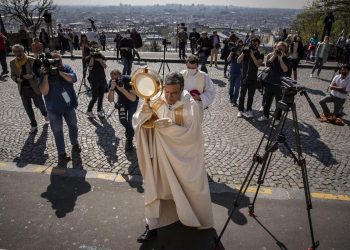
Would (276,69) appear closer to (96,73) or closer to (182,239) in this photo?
(96,73)

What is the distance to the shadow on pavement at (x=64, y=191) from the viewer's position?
4.66 meters

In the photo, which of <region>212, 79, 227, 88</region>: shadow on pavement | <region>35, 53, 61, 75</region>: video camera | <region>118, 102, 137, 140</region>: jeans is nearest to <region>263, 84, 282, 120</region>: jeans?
<region>212, 79, 227, 88</region>: shadow on pavement

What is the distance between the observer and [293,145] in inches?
263

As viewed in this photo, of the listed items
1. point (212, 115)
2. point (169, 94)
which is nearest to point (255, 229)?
point (169, 94)

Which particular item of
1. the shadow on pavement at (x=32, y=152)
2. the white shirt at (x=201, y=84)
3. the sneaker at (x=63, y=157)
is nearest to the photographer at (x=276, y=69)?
the white shirt at (x=201, y=84)

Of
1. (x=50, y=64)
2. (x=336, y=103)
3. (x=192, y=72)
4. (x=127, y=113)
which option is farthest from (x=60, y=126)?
(x=336, y=103)

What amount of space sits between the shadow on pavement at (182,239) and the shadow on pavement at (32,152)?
3121 millimetres

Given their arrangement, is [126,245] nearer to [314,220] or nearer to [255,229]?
[255,229]

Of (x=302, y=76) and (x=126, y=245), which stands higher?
(x=302, y=76)

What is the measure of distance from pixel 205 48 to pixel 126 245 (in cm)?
1057

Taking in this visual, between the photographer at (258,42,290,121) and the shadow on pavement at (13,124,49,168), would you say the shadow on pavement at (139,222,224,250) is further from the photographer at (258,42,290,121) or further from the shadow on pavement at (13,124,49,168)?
the photographer at (258,42,290,121)

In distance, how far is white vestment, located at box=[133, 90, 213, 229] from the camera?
350 cm

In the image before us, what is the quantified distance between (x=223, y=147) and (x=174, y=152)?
3229mm

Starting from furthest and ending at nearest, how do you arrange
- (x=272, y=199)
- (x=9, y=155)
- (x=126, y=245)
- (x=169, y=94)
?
1. (x=9, y=155)
2. (x=272, y=199)
3. (x=126, y=245)
4. (x=169, y=94)
